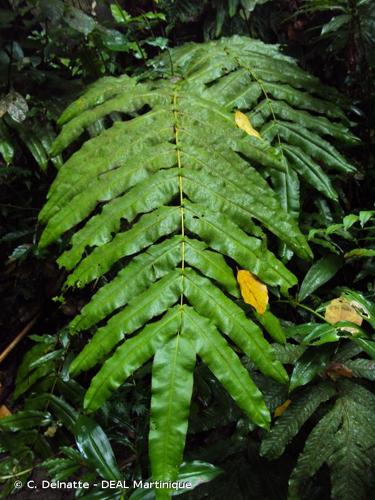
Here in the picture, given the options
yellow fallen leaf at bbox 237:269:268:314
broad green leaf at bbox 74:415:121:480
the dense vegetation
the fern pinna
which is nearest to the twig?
the dense vegetation

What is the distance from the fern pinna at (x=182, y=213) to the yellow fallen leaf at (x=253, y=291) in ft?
0.15

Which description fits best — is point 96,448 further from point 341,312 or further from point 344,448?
point 341,312

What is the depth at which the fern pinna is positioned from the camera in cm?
83

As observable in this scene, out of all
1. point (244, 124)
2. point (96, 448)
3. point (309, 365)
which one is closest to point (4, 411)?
point (96, 448)

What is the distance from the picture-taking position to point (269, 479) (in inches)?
51.0

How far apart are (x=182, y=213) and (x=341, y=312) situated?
58cm

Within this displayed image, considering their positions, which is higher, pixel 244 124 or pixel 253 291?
pixel 244 124

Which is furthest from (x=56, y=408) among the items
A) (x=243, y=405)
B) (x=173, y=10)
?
(x=173, y=10)

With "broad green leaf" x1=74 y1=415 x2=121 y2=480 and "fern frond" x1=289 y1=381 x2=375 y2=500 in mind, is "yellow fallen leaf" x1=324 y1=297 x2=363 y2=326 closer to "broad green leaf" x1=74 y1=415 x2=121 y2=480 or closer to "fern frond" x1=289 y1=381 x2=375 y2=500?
"fern frond" x1=289 y1=381 x2=375 y2=500

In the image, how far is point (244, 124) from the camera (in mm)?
1415

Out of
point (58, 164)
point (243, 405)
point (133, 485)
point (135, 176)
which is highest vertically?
point (58, 164)

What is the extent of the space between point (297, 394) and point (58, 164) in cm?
115

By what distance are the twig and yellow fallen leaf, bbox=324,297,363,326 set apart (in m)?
1.47

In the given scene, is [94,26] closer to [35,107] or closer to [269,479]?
[35,107]
